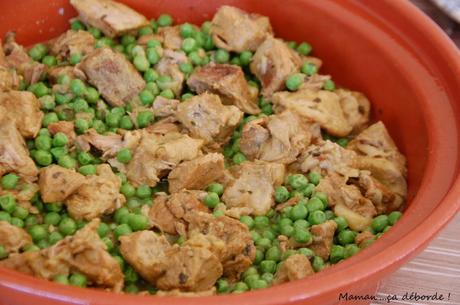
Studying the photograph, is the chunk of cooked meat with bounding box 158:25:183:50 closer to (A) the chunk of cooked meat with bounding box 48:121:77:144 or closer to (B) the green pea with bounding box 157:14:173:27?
(B) the green pea with bounding box 157:14:173:27

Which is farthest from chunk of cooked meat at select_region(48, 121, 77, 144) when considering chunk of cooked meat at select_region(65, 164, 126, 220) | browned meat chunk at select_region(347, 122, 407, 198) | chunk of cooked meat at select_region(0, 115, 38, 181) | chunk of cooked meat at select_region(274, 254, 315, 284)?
browned meat chunk at select_region(347, 122, 407, 198)

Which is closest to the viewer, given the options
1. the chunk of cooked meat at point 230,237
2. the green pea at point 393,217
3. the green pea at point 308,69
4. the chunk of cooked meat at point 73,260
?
the chunk of cooked meat at point 73,260

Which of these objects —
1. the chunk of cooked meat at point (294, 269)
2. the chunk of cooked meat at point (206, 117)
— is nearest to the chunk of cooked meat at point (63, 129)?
the chunk of cooked meat at point (206, 117)

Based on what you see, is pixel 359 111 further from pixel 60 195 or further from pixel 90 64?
pixel 60 195

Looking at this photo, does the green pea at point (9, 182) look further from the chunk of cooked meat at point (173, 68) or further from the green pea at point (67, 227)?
the chunk of cooked meat at point (173, 68)

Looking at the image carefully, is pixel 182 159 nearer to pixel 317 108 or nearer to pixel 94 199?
pixel 94 199

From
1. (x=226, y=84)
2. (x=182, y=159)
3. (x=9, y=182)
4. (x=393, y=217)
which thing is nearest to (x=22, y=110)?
(x=9, y=182)
